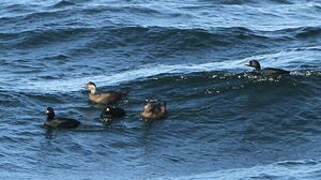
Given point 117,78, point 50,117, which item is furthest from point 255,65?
point 50,117

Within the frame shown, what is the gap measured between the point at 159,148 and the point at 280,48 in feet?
40.4

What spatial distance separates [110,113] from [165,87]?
3.96 meters

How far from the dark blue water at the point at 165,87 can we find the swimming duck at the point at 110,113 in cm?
20

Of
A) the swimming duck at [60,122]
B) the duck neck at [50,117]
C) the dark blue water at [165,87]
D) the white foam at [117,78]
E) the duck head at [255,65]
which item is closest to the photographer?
the dark blue water at [165,87]

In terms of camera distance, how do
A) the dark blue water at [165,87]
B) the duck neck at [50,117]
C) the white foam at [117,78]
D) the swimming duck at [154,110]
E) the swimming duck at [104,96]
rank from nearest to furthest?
1. the dark blue water at [165,87]
2. the duck neck at [50,117]
3. the swimming duck at [154,110]
4. the swimming duck at [104,96]
5. the white foam at [117,78]

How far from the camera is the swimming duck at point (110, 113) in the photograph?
27375mm

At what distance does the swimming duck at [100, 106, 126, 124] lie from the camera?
27.4 metres

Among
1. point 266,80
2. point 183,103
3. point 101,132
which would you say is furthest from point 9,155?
point 266,80

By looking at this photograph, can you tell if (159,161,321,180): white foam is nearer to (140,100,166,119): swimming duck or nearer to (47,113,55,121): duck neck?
(140,100,166,119): swimming duck

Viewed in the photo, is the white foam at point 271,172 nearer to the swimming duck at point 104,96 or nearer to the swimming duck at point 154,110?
the swimming duck at point 154,110

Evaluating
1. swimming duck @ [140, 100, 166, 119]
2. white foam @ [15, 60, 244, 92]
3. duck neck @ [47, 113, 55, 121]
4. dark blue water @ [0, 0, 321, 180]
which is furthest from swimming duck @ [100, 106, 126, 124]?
white foam @ [15, 60, 244, 92]

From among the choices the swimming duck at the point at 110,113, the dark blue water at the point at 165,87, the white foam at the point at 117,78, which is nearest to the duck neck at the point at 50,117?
the dark blue water at the point at 165,87

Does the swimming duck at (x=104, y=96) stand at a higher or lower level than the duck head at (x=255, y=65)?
lower

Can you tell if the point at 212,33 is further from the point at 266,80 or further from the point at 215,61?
the point at 266,80
